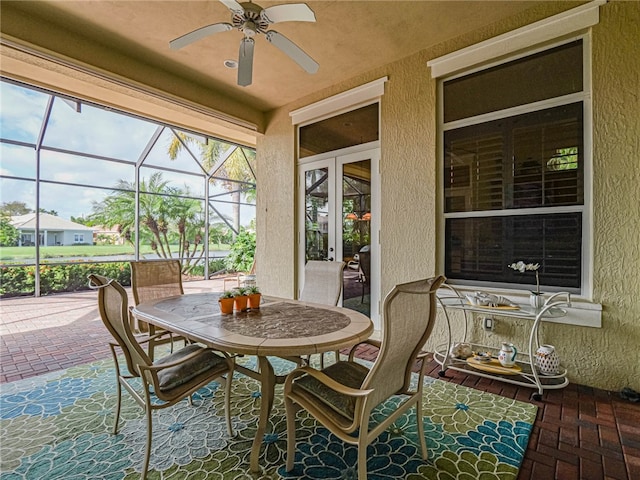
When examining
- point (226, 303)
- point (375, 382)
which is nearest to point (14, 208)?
point (226, 303)

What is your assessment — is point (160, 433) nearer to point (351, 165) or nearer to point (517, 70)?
point (351, 165)

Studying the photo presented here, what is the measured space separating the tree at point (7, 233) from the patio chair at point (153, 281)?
587 centimetres

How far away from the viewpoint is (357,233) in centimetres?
410

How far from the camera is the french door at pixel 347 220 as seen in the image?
155 inches

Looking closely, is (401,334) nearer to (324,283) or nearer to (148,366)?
(148,366)

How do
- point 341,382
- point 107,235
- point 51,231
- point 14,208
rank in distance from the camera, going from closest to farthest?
point 341,382, point 14,208, point 51,231, point 107,235

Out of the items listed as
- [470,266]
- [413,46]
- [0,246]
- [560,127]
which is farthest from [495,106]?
[0,246]

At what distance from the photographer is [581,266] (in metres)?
2.67

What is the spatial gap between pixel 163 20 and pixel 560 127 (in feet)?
12.3

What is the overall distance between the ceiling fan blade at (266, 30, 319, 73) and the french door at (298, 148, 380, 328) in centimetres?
160

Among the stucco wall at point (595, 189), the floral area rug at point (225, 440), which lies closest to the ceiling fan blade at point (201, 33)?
the stucco wall at point (595, 189)

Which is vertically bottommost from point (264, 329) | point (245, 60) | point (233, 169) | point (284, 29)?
point (264, 329)

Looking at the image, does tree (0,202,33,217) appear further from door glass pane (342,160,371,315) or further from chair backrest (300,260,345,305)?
chair backrest (300,260,345,305)

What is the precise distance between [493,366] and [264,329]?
2.05 meters
